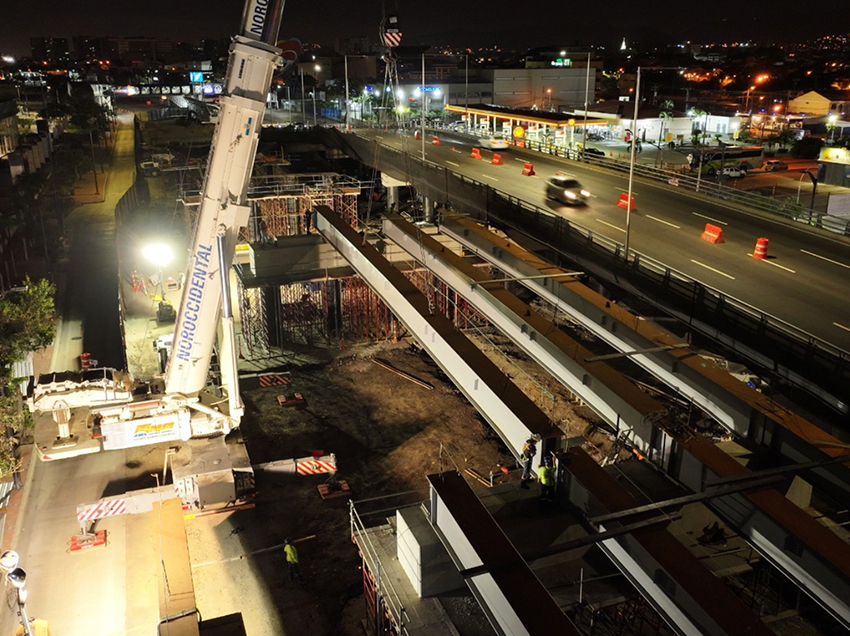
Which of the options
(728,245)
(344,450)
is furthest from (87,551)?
(728,245)

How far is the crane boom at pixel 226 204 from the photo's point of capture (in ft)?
54.3

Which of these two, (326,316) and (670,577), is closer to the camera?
(670,577)

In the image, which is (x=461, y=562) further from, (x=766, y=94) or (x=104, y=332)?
(x=766, y=94)

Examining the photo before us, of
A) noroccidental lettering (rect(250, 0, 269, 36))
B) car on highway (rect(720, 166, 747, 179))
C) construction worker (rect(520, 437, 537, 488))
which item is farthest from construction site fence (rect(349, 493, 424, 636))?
car on highway (rect(720, 166, 747, 179))

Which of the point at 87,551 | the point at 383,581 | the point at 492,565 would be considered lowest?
the point at 87,551

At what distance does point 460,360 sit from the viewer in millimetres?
16719

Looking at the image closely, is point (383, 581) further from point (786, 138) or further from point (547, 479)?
point (786, 138)

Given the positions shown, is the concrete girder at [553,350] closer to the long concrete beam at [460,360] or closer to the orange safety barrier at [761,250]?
the long concrete beam at [460,360]

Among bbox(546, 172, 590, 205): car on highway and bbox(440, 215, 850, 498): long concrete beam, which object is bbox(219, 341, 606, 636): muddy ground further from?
bbox(546, 172, 590, 205): car on highway

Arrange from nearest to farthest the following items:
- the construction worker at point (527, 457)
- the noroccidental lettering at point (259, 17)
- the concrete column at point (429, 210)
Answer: the construction worker at point (527, 457) < the noroccidental lettering at point (259, 17) < the concrete column at point (429, 210)

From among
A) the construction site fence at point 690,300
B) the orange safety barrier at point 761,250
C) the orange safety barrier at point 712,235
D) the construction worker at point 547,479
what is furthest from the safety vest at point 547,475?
the orange safety barrier at point 712,235

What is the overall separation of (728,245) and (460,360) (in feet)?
54.2

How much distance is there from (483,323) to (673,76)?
138 m

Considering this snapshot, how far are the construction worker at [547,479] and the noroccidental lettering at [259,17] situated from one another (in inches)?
458
